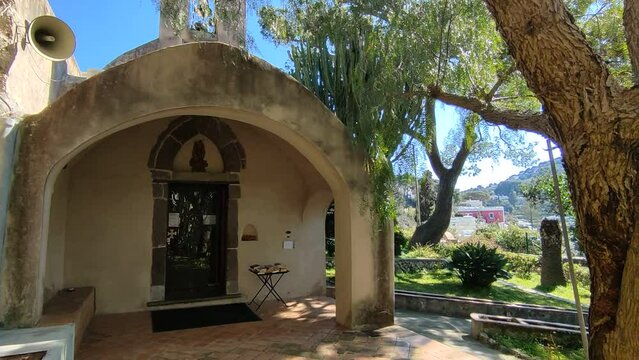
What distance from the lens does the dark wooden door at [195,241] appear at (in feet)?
24.6

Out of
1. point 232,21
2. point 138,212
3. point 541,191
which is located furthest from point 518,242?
point 232,21

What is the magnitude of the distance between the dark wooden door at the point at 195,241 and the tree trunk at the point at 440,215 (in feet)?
39.0

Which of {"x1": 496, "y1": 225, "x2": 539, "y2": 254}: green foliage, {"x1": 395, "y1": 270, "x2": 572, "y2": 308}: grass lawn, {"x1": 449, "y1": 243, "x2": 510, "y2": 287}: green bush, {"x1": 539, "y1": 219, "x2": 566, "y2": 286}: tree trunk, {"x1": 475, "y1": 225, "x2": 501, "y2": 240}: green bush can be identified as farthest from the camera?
{"x1": 475, "y1": 225, "x2": 501, "y2": 240}: green bush

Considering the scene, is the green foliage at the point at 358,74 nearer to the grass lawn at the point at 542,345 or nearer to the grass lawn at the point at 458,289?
the grass lawn at the point at 542,345

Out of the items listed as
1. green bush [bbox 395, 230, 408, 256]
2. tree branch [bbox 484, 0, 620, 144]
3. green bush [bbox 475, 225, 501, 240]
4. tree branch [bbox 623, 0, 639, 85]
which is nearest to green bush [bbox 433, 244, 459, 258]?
green bush [bbox 395, 230, 408, 256]

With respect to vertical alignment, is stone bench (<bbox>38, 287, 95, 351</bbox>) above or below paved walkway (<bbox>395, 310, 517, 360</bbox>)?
above

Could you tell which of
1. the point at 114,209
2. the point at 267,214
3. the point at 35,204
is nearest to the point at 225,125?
the point at 267,214

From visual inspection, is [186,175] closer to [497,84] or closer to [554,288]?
[497,84]

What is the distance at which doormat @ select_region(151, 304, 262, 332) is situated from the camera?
240 inches

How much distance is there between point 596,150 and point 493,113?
4085 mm

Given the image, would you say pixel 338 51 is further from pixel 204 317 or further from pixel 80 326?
pixel 80 326

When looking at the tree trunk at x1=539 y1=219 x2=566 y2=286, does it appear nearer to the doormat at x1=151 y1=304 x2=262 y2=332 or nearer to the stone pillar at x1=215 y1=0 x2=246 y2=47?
the doormat at x1=151 y1=304 x2=262 y2=332

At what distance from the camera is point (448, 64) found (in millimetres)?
6496

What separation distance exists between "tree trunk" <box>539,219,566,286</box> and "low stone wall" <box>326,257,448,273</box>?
3.09 meters
